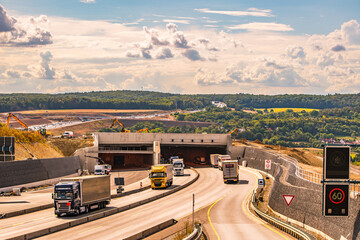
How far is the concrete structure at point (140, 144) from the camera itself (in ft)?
381

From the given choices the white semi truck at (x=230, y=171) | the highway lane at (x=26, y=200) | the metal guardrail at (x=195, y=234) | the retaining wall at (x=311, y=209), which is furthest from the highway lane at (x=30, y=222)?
the white semi truck at (x=230, y=171)

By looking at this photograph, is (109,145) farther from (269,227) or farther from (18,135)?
(269,227)

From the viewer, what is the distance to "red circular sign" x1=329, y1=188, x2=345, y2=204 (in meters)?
26.4

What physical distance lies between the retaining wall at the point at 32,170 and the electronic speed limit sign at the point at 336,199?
46.1 metres

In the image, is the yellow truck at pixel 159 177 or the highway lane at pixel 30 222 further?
the yellow truck at pixel 159 177

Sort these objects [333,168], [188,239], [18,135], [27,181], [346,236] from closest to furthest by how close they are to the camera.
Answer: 1. [333,168]
2. [346,236]
3. [188,239]
4. [27,181]
5. [18,135]

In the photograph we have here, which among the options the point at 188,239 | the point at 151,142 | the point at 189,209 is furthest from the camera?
the point at 151,142

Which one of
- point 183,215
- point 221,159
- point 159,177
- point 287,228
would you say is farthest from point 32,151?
point 287,228

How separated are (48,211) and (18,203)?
6413mm

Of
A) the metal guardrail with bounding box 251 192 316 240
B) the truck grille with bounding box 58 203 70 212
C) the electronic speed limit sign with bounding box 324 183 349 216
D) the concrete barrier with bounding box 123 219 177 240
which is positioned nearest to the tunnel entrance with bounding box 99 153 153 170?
the metal guardrail with bounding box 251 192 316 240

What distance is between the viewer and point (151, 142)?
118500mm

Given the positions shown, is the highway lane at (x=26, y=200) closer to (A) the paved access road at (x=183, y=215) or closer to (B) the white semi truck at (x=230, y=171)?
(A) the paved access road at (x=183, y=215)

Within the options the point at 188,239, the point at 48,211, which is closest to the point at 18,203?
the point at 48,211

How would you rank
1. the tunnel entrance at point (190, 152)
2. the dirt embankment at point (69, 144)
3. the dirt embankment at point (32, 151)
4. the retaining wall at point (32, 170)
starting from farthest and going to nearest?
the tunnel entrance at point (190, 152)
the dirt embankment at point (69, 144)
the dirt embankment at point (32, 151)
the retaining wall at point (32, 170)
